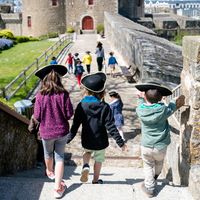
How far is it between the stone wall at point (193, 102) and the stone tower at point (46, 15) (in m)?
40.8

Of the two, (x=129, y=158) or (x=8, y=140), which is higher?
(x=8, y=140)

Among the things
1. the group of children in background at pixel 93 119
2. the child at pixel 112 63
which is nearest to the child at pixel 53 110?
the group of children in background at pixel 93 119

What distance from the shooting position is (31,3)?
44.5 m

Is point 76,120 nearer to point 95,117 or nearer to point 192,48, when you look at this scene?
point 95,117

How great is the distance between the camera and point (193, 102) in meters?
4.52

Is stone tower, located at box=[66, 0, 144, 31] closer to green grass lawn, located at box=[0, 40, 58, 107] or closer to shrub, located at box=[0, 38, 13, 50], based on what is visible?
shrub, located at box=[0, 38, 13, 50]

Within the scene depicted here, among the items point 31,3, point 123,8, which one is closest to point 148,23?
point 123,8

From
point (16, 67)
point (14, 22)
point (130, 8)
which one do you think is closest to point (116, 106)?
point (16, 67)

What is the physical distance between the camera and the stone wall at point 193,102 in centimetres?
439

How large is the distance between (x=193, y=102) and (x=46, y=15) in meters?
41.6

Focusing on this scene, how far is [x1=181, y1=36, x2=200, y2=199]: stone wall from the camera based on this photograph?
14.4 feet

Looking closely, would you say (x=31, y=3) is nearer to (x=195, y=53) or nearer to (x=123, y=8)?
(x=123, y=8)

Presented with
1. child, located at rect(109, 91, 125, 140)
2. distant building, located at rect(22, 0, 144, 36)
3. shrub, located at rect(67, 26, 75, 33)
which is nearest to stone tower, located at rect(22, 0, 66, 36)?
distant building, located at rect(22, 0, 144, 36)

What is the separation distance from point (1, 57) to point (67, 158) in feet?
63.4
